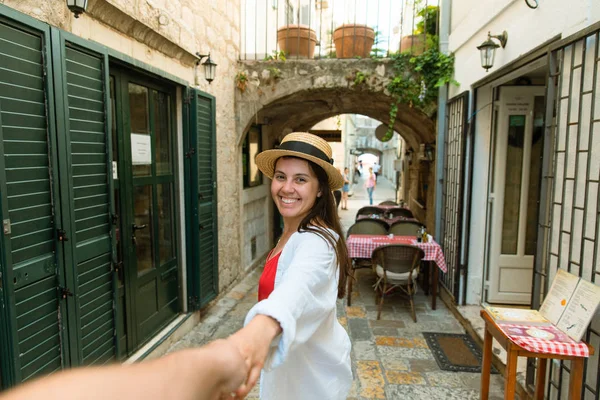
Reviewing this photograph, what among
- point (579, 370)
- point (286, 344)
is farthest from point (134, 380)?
point (579, 370)

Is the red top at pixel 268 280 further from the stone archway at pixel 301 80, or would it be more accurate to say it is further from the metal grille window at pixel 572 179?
the stone archway at pixel 301 80

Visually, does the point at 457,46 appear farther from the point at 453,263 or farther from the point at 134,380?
the point at 134,380

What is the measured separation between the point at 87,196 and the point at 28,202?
0.48m

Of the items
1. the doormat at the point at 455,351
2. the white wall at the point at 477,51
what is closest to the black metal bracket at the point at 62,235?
the doormat at the point at 455,351

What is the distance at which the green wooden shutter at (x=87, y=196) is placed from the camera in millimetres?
2375

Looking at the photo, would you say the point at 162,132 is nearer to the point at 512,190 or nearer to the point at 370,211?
the point at 512,190

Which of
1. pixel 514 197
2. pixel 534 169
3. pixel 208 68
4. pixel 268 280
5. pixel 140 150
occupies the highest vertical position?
pixel 208 68

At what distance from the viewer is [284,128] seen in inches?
347

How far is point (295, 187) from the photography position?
149 centimetres

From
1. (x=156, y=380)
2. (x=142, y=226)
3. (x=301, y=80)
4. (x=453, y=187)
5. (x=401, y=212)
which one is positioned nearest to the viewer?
(x=156, y=380)

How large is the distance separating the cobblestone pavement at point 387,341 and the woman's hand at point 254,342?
2.82 m

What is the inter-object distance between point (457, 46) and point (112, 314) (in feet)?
16.4

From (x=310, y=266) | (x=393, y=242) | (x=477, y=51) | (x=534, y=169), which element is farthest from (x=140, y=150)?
(x=534, y=169)

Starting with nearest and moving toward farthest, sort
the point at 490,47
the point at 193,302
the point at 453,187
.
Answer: the point at 490,47
the point at 193,302
the point at 453,187
